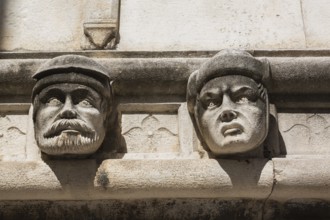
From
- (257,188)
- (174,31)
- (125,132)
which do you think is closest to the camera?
(257,188)

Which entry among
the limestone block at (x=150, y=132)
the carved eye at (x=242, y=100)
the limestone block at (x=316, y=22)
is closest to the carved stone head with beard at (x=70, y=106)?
the limestone block at (x=150, y=132)

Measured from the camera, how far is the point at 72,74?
173 cm

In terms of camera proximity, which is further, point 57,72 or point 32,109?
point 32,109

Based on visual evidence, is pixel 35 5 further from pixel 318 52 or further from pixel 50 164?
pixel 318 52

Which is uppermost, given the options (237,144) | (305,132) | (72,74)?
(72,74)

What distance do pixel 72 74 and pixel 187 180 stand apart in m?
0.48

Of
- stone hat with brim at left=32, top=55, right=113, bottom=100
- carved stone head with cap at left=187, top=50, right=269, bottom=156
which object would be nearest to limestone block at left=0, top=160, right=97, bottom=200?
→ stone hat with brim at left=32, top=55, right=113, bottom=100

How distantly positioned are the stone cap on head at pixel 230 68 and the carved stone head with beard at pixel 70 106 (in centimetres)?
30

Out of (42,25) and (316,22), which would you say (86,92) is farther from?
(316,22)

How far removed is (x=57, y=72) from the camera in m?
1.74

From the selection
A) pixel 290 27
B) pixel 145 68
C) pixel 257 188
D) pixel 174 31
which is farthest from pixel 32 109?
pixel 290 27

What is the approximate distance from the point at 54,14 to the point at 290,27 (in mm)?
910

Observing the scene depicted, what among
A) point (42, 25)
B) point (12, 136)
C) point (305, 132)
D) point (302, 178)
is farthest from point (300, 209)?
point (42, 25)

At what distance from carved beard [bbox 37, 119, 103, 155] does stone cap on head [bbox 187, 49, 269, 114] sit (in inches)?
14.9
